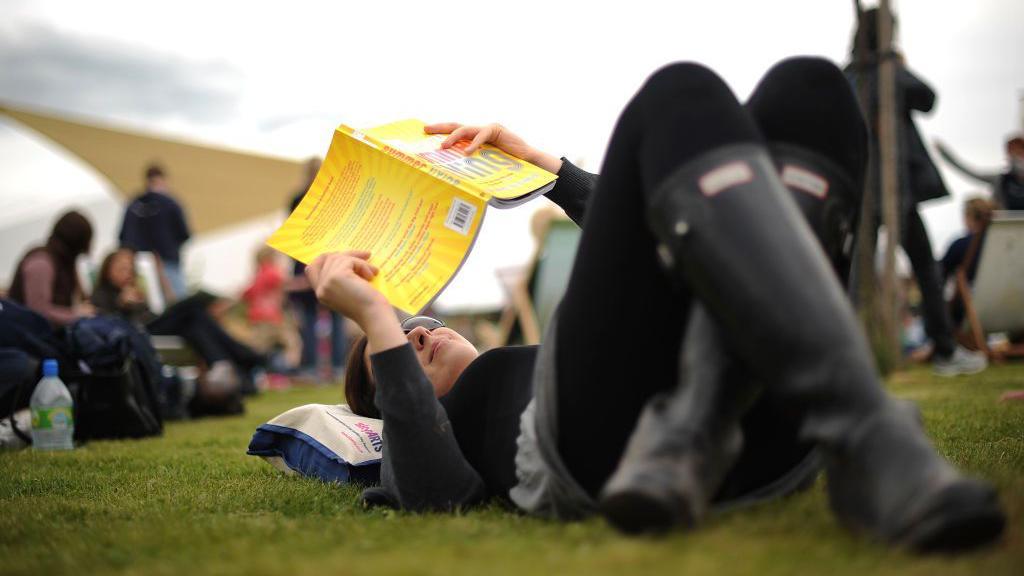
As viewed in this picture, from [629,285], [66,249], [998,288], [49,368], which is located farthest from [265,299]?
[629,285]

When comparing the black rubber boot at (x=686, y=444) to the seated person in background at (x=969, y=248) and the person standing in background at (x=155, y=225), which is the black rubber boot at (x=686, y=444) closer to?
the seated person in background at (x=969, y=248)

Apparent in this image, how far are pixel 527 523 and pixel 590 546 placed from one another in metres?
0.31

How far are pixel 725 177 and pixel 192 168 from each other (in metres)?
16.6

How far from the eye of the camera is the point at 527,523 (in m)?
1.50

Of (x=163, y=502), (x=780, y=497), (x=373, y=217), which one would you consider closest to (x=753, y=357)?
(x=780, y=497)

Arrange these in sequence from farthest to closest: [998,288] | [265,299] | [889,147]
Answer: [265,299]
[998,288]
[889,147]

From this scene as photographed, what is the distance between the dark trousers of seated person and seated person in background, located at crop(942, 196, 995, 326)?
5447 millimetres

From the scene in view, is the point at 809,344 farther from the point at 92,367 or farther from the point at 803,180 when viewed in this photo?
the point at 92,367

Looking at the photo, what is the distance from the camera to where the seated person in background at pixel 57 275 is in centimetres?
475

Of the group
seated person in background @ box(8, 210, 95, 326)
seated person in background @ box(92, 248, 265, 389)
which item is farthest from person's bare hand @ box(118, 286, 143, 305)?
seated person in background @ box(8, 210, 95, 326)

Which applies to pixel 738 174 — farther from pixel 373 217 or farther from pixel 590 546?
pixel 373 217

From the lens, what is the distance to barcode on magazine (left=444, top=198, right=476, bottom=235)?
149cm

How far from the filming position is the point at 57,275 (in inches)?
195

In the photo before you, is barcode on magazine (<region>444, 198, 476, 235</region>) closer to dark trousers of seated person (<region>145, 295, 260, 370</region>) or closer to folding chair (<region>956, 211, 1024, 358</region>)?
dark trousers of seated person (<region>145, 295, 260, 370</region>)
